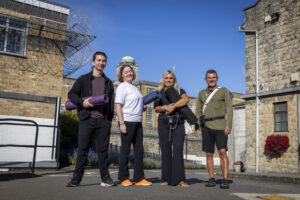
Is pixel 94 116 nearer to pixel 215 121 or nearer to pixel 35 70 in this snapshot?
pixel 215 121

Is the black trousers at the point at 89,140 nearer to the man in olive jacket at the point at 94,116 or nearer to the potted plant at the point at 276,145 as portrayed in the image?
the man in olive jacket at the point at 94,116

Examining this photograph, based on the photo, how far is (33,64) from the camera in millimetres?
11328

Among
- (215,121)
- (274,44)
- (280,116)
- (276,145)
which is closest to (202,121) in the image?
(215,121)

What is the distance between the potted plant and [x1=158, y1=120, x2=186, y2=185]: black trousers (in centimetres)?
1003

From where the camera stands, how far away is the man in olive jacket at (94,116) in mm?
4293

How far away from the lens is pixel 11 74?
427 inches

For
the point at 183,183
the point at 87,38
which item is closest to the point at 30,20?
the point at 87,38

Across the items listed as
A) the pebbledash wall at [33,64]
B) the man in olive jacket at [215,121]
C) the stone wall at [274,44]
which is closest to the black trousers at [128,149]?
the man in olive jacket at [215,121]

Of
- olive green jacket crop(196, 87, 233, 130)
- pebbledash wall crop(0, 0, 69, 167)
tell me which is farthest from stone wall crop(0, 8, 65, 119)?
olive green jacket crop(196, 87, 233, 130)

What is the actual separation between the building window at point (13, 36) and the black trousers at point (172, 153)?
8.37 meters

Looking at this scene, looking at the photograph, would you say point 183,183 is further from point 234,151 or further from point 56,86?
point 234,151

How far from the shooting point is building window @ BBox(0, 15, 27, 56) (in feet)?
35.7

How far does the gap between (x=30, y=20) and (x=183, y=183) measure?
376 inches

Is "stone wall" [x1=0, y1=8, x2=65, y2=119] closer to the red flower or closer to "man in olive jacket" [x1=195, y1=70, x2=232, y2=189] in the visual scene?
→ "man in olive jacket" [x1=195, y1=70, x2=232, y2=189]
